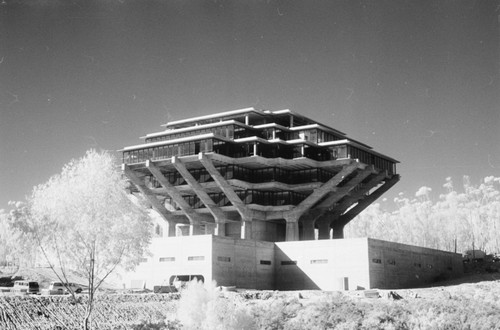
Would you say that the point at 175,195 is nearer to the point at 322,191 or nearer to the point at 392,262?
the point at 322,191

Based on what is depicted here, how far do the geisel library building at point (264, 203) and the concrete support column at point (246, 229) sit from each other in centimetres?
19

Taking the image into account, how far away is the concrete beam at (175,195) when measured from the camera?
9588 cm

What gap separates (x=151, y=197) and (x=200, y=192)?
40.2 feet

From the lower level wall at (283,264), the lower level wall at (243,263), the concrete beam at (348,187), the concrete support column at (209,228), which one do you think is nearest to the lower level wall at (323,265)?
the lower level wall at (283,264)

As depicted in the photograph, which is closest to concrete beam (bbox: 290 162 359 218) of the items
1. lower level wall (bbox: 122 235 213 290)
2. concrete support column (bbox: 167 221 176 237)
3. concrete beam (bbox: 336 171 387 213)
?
concrete beam (bbox: 336 171 387 213)

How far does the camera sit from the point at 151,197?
10394cm

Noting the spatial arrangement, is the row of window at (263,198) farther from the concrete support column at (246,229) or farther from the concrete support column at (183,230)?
the concrete support column at (183,230)

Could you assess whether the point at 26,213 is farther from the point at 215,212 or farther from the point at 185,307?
the point at 215,212

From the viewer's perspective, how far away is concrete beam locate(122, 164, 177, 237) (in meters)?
99.6

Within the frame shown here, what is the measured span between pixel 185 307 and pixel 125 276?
166ft

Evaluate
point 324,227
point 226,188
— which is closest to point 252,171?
point 226,188

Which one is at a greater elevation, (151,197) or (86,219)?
(151,197)

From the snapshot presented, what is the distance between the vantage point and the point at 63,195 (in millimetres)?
40062

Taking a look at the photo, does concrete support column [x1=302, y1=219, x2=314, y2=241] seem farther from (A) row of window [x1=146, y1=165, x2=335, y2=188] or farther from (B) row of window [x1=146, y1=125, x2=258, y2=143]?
(B) row of window [x1=146, y1=125, x2=258, y2=143]
